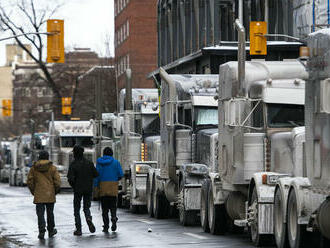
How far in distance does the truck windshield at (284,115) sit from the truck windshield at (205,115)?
5.19m

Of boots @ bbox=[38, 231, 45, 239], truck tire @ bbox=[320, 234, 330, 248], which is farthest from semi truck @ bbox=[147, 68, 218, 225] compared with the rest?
truck tire @ bbox=[320, 234, 330, 248]

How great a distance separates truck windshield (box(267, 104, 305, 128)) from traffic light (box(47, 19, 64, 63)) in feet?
36.7

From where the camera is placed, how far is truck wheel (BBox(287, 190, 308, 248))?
589 inches

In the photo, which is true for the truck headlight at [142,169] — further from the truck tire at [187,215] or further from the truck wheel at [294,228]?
the truck wheel at [294,228]

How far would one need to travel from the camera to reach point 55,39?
28.7 m

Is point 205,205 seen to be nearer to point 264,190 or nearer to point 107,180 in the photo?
point 107,180

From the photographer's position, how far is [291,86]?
59.8ft

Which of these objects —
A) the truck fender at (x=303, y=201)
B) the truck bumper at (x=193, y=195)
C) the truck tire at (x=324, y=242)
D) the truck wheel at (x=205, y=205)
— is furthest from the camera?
the truck bumper at (x=193, y=195)

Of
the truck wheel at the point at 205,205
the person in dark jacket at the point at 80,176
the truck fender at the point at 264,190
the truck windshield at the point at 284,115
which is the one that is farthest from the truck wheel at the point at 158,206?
the truck fender at the point at 264,190

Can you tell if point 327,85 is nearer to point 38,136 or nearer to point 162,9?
point 38,136

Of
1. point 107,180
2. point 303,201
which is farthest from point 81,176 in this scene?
point 303,201

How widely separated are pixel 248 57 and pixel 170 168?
2878 cm

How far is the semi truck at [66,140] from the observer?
49.4m

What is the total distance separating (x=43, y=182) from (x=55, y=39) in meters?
9.02
